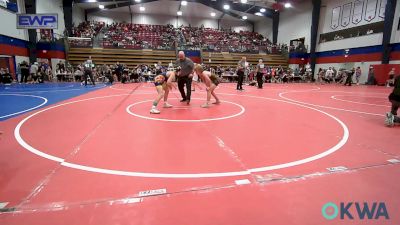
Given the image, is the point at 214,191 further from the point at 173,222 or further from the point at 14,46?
the point at 14,46

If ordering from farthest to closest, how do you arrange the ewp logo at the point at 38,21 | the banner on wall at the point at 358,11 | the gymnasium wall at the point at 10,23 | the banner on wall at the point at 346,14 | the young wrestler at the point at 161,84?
the banner on wall at the point at 346,14, the banner on wall at the point at 358,11, the gymnasium wall at the point at 10,23, the ewp logo at the point at 38,21, the young wrestler at the point at 161,84

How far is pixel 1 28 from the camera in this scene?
16.6 m

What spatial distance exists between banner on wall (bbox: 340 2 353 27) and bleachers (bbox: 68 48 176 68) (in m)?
16.7

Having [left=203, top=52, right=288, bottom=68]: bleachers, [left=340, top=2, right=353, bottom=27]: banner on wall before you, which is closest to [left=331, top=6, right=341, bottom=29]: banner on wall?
[left=340, top=2, right=353, bottom=27]: banner on wall

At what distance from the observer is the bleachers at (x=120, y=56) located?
75.9 ft

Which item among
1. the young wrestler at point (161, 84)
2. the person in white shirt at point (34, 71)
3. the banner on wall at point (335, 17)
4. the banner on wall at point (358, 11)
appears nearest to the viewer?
the young wrestler at point (161, 84)

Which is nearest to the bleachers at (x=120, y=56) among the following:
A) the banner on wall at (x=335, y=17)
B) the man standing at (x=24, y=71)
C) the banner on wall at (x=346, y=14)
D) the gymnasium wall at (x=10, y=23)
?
the gymnasium wall at (x=10, y=23)

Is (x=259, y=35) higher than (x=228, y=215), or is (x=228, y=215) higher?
(x=259, y=35)

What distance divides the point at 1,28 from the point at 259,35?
2969cm

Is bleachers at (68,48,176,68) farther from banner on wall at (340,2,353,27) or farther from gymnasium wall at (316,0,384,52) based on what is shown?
banner on wall at (340,2,353,27)

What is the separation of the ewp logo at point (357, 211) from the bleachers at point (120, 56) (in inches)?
921

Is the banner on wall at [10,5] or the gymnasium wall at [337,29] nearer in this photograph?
the banner on wall at [10,5]

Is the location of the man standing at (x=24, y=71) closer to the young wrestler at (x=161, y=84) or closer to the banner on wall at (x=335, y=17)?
the young wrestler at (x=161, y=84)

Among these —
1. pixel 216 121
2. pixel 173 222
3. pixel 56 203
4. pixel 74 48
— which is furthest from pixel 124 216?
pixel 74 48
